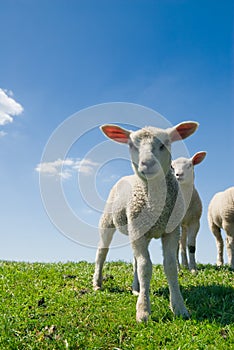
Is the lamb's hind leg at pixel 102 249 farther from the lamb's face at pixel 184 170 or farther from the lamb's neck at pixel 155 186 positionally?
the lamb's face at pixel 184 170

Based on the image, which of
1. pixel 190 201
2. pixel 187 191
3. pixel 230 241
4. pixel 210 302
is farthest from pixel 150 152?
pixel 230 241

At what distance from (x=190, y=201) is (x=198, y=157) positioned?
101 cm

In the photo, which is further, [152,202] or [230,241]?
[230,241]

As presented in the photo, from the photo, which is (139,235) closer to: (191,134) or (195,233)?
(191,134)

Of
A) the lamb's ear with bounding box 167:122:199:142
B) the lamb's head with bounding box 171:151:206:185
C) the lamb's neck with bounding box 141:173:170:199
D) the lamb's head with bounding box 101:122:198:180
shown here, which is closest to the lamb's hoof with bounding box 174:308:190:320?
the lamb's neck with bounding box 141:173:170:199

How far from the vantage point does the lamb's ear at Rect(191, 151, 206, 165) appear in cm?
924

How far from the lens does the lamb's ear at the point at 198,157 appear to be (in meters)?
9.24

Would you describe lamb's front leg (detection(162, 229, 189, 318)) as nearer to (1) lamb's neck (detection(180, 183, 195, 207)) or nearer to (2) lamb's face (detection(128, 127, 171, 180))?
(2) lamb's face (detection(128, 127, 171, 180))

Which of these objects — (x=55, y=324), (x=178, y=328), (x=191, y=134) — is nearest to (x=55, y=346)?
(x=55, y=324)

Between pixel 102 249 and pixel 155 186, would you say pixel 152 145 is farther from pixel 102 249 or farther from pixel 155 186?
pixel 102 249

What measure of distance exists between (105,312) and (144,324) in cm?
76

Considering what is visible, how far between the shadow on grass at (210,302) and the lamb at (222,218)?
2862mm

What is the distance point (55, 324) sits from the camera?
18.7ft

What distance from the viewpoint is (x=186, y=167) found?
9023mm
